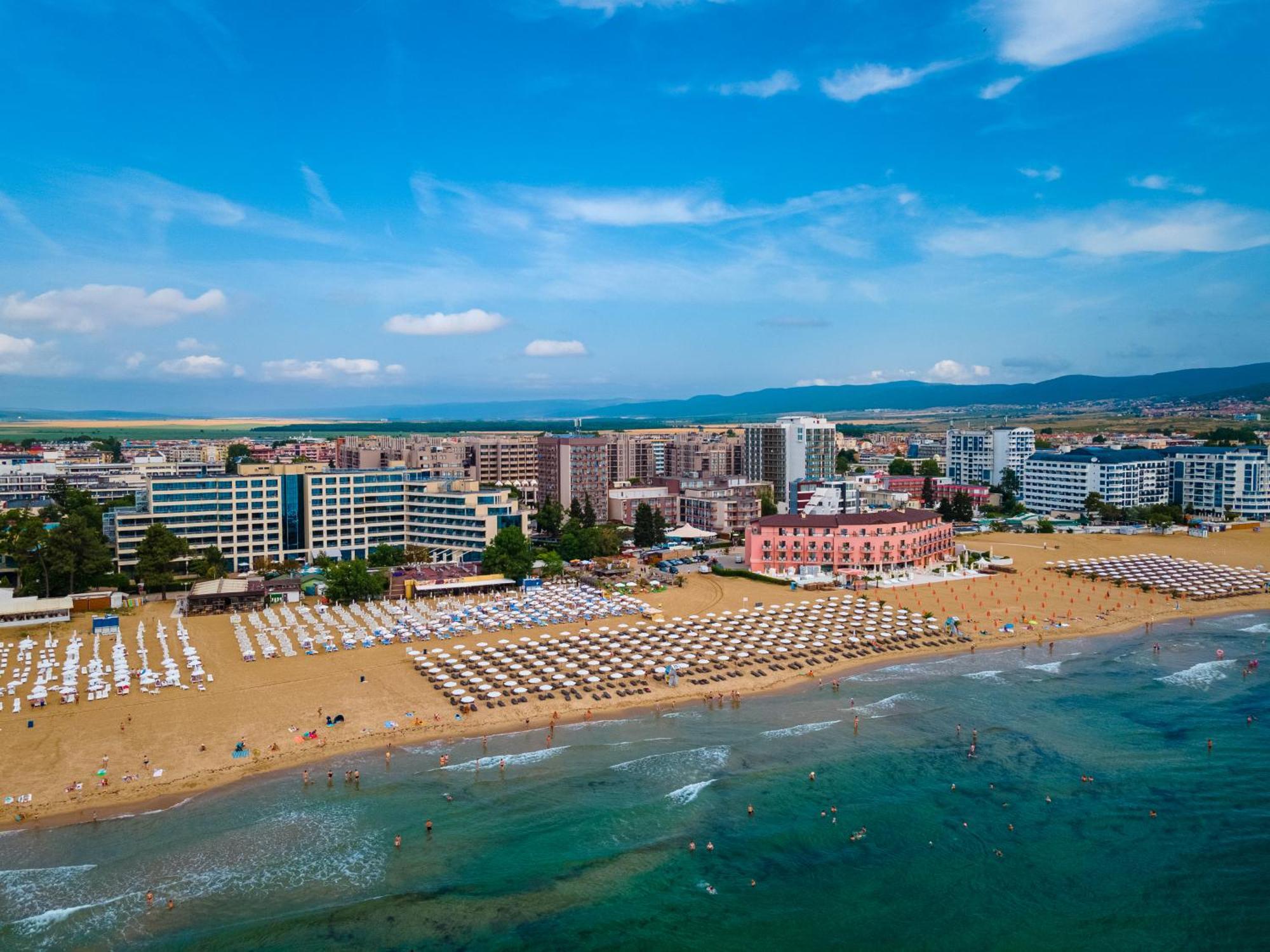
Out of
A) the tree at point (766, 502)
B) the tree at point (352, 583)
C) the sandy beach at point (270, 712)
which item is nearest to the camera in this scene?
the sandy beach at point (270, 712)

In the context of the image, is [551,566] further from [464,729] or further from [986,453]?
[986,453]

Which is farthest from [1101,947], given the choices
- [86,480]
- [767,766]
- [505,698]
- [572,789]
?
[86,480]

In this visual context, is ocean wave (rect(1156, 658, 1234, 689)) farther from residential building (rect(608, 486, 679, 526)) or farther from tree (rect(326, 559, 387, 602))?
residential building (rect(608, 486, 679, 526))

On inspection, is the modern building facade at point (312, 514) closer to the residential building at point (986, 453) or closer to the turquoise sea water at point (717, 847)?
the turquoise sea water at point (717, 847)

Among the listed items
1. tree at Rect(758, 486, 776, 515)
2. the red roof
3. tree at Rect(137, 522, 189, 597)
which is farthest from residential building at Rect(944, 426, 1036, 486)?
tree at Rect(137, 522, 189, 597)

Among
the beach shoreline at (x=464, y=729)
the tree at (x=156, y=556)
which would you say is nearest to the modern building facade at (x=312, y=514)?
the tree at (x=156, y=556)

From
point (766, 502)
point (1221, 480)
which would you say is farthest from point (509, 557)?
point (1221, 480)

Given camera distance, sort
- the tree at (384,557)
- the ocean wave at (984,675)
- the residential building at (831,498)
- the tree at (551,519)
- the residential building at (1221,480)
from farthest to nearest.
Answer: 1. the residential building at (1221,480)
2. the tree at (551,519)
3. the residential building at (831,498)
4. the tree at (384,557)
5. the ocean wave at (984,675)
